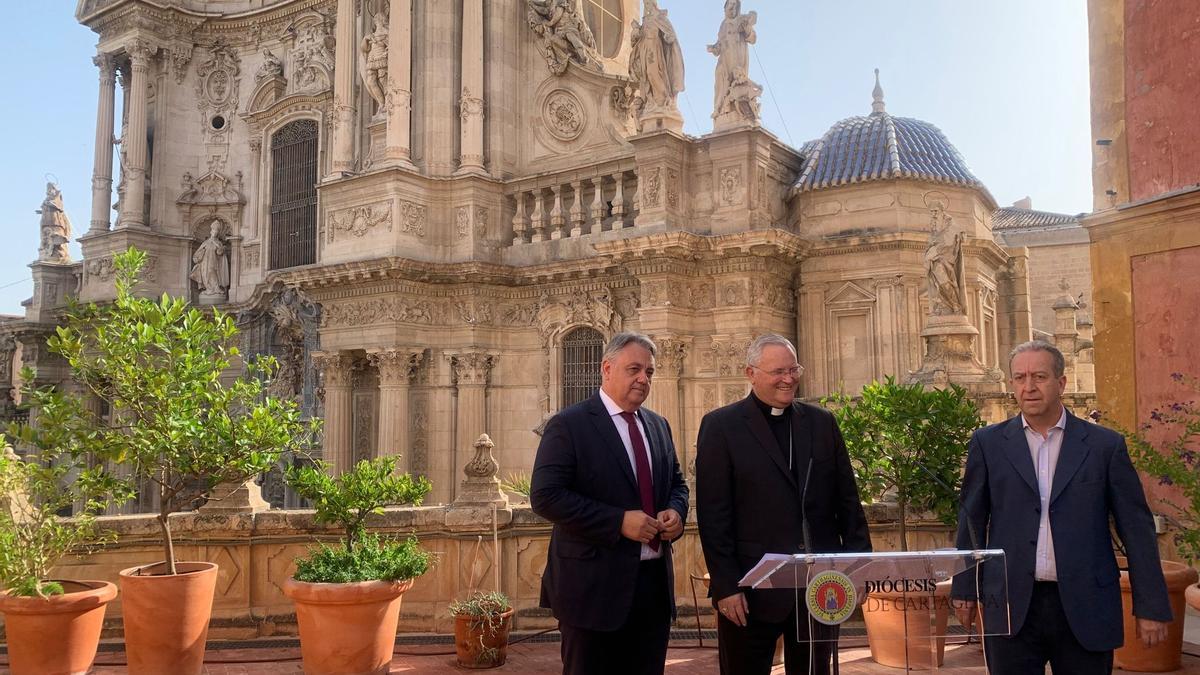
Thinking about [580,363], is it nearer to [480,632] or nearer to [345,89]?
[345,89]

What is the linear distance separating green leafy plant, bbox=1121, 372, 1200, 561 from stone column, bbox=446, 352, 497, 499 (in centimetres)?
1158

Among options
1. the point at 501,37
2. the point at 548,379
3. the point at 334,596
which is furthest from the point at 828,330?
the point at 334,596

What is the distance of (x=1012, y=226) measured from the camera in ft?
98.7

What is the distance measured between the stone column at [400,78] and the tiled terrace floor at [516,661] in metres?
12.5

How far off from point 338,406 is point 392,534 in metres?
10.9

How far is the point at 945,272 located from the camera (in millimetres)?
11672

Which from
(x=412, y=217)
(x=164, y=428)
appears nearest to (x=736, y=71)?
(x=412, y=217)

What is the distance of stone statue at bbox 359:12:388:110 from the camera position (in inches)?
737

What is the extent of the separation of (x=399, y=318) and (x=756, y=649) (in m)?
13.8

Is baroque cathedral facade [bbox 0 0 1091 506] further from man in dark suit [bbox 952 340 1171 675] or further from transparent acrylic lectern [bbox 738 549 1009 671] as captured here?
transparent acrylic lectern [bbox 738 549 1009 671]

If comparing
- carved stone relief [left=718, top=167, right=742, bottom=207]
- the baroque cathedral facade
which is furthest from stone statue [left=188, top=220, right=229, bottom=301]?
carved stone relief [left=718, top=167, right=742, bottom=207]

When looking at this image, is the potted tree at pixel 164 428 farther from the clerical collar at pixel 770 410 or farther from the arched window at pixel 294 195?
the arched window at pixel 294 195

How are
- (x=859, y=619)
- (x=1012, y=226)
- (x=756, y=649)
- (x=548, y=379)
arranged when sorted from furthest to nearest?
(x=1012, y=226), (x=548, y=379), (x=859, y=619), (x=756, y=649)

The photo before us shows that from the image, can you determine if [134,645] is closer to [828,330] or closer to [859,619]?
[859,619]
